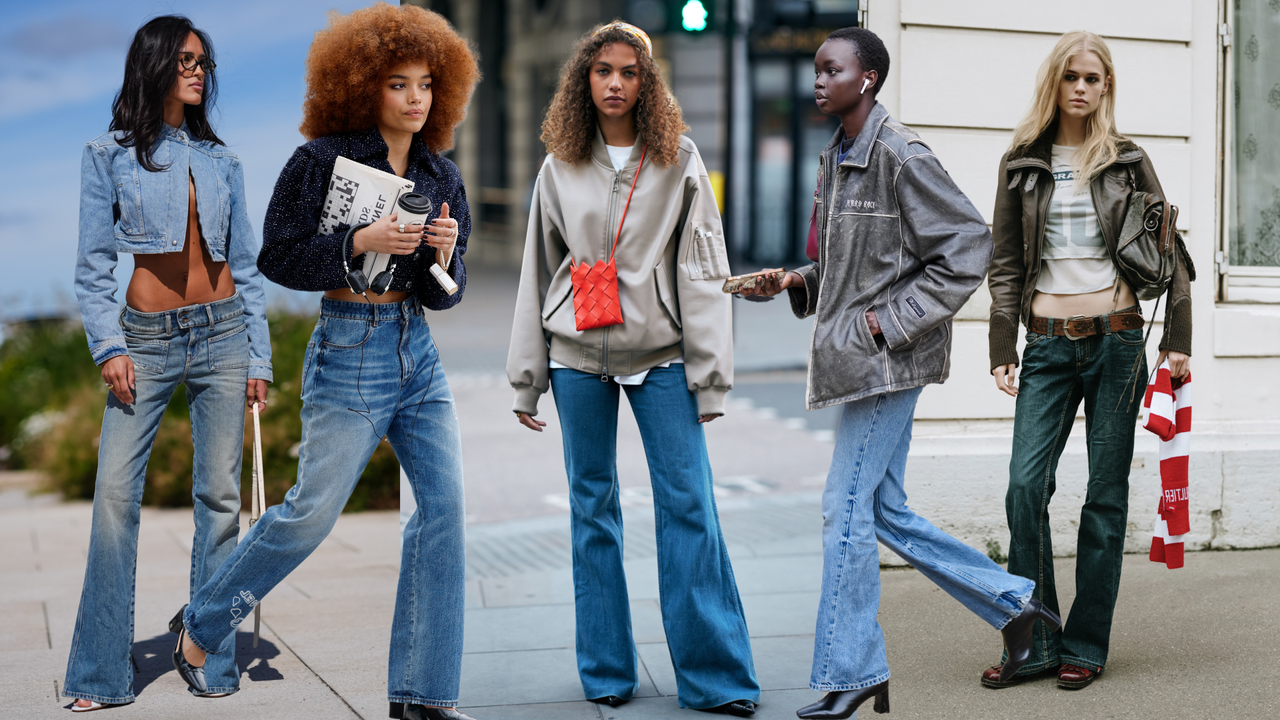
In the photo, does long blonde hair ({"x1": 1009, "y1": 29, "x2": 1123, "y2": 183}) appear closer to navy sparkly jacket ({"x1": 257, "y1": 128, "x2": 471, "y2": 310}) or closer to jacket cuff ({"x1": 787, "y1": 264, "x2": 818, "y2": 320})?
jacket cuff ({"x1": 787, "y1": 264, "x2": 818, "y2": 320})

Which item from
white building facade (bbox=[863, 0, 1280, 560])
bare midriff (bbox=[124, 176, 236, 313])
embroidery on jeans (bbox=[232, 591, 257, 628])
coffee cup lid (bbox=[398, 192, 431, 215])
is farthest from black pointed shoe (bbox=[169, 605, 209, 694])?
white building facade (bbox=[863, 0, 1280, 560])

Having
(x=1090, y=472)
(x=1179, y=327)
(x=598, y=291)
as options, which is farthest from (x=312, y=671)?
(x=1179, y=327)

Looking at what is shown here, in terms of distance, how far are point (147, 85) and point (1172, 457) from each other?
345 centimetres

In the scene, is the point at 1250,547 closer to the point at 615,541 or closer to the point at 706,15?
the point at 615,541

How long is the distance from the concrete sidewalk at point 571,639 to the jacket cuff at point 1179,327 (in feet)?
3.36

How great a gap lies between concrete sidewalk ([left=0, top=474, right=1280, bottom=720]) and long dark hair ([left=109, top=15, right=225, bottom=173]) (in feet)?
5.55

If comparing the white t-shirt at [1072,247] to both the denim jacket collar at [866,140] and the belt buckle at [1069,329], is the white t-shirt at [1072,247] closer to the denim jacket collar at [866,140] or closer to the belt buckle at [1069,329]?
the belt buckle at [1069,329]

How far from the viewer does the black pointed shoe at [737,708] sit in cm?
369

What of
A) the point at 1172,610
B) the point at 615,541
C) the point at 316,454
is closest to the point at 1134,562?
Answer: the point at 1172,610

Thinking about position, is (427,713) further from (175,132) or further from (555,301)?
(175,132)

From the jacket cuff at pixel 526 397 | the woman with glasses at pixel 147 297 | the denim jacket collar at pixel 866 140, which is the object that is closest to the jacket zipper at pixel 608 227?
the jacket cuff at pixel 526 397

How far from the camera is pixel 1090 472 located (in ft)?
13.1

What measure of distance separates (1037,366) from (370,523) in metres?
4.41

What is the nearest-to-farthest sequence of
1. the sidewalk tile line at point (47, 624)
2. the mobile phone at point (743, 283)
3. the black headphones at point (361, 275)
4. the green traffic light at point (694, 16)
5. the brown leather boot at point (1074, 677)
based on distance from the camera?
the black headphones at point (361, 275), the mobile phone at point (743, 283), the brown leather boot at point (1074, 677), the sidewalk tile line at point (47, 624), the green traffic light at point (694, 16)
